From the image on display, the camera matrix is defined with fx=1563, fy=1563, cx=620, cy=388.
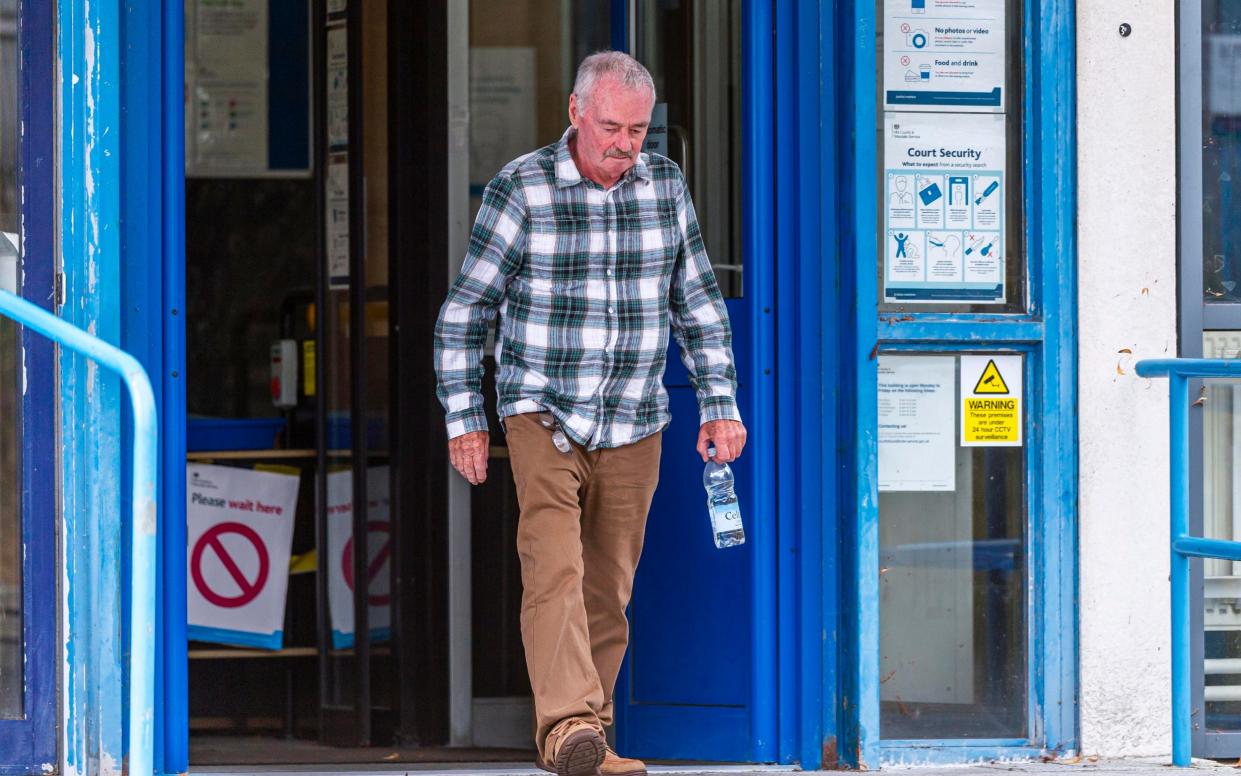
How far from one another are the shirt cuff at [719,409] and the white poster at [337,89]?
201cm

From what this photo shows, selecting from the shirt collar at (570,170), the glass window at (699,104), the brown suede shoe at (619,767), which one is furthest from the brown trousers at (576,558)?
the glass window at (699,104)

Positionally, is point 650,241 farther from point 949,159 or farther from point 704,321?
point 949,159

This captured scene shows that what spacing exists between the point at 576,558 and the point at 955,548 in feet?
3.79

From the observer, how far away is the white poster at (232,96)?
7.05 m

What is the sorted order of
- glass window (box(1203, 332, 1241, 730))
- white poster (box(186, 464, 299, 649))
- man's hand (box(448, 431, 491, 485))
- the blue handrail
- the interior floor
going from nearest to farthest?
1. man's hand (box(448, 431, 491, 485))
2. the blue handrail
3. glass window (box(1203, 332, 1241, 730))
4. the interior floor
5. white poster (box(186, 464, 299, 649))

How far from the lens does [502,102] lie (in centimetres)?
556

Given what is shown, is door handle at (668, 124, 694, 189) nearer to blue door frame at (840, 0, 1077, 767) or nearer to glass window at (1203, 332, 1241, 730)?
blue door frame at (840, 0, 1077, 767)

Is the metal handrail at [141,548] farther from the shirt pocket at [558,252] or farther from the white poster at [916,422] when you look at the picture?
the white poster at [916,422]

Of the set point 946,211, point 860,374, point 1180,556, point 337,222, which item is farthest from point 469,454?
point 337,222

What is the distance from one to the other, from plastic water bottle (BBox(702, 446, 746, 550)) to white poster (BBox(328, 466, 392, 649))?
1828mm

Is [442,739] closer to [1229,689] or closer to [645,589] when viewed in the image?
[645,589]

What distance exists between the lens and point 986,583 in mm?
4223

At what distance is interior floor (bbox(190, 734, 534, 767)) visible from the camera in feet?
16.0

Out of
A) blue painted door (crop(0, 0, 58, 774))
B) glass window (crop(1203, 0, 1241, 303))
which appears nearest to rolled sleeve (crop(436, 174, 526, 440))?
blue painted door (crop(0, 0, 58, 774))
